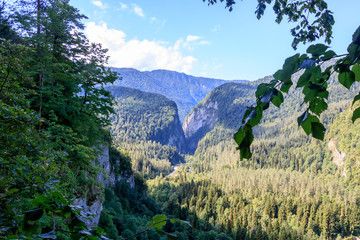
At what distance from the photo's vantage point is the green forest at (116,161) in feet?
3.20

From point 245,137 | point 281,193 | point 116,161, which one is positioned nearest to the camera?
point 245,137

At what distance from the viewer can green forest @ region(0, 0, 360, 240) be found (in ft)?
3.20

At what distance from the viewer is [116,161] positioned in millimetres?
38688

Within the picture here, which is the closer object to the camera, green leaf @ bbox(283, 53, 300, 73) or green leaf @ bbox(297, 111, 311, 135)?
green leaf @ bbox(283, 53, 300, 73)

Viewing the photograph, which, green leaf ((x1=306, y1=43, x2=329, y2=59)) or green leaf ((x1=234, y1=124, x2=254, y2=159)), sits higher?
green leaf ((x1=306, y1=43, x2=329, y2=59))

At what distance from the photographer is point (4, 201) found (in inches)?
69.3

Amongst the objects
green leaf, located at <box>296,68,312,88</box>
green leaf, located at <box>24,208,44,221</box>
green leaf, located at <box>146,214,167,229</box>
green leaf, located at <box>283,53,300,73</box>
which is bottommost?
green leaf, located at <box>146,214,167,229</box>

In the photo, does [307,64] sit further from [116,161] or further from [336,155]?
[336,155]

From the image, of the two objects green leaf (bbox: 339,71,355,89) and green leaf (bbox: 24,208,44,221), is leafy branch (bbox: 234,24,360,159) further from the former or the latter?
green leaf (bbox: 24,208,44,221)

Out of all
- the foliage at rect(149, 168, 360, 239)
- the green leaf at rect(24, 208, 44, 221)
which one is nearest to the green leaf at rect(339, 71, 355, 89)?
the green leaf at rect(24, 208, 44, 221)

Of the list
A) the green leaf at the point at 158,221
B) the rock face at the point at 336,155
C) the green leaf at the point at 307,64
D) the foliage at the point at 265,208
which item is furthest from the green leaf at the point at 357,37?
the rock face at the point at 336,155

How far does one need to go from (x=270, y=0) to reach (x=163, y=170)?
127288 mm

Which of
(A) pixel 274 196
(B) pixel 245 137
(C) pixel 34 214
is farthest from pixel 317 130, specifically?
(A) pixel 274 196

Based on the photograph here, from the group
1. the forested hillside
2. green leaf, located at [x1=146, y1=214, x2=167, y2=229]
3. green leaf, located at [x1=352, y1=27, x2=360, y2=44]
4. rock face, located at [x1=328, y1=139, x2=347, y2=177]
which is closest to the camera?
green leaf, located at [x1=352, y1=27, x2=360, y2=44]
